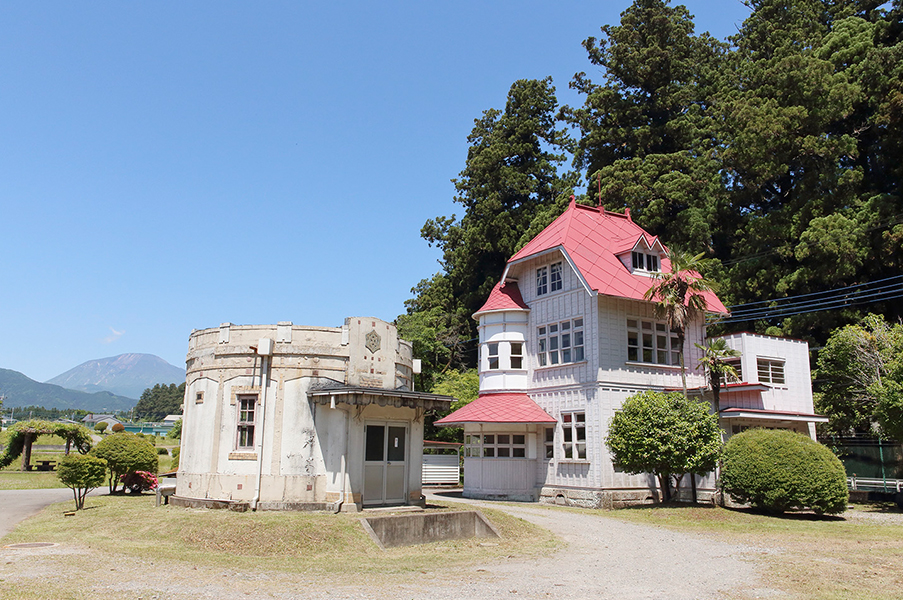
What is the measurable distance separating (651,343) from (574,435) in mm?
5042

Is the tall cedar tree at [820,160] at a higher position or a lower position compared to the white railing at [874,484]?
higher

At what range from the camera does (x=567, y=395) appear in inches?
1085

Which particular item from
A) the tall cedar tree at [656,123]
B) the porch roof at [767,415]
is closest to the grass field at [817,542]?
the porch roof at [767,415]

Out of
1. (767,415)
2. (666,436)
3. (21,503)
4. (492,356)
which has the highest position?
(492,356)

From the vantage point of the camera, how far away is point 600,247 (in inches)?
1163

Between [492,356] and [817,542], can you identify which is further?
[492,356]

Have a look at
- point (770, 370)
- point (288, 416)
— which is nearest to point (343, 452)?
point (288, 416)

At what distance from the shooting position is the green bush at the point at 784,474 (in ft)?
67.9

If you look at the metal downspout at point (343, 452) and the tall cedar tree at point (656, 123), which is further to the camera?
the tall cedar tree at point (656, 123)

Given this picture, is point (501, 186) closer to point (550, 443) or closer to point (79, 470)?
point (550, 443)

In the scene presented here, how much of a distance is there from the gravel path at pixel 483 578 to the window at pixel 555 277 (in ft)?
49.9

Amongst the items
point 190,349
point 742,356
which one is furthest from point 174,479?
point 742,356

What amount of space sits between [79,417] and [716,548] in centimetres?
16419

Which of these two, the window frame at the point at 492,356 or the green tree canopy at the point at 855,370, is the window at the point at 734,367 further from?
the window frame at the point at 492,356
